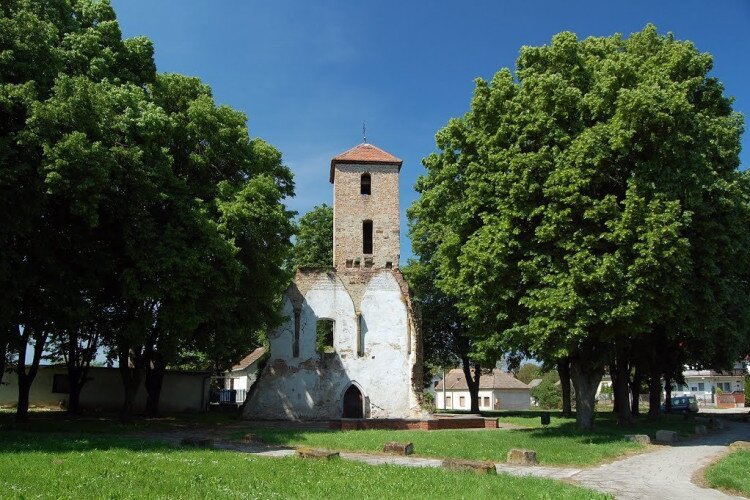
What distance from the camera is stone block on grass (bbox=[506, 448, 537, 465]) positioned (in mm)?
14234

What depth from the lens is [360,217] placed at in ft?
108

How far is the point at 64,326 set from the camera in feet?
65.5

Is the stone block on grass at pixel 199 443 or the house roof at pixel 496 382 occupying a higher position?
the stone block on grass at pixel 199 443

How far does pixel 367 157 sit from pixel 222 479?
2531 centimetres

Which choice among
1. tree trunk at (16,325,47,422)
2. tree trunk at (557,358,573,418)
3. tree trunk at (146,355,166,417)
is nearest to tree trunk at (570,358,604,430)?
tree trunk at (557,358,573,418)

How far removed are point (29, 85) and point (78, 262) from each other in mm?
5954

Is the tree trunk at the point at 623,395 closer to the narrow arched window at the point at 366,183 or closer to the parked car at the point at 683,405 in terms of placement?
the narrow arched window at the point at 366,183

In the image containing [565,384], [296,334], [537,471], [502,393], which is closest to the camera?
[537,471]

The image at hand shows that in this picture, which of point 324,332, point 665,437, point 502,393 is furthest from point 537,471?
point 502,393

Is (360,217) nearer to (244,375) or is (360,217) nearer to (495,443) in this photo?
(495,443)

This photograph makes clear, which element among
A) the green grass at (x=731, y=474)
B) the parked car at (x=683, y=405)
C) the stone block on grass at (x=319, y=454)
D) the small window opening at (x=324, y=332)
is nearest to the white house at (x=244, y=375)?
the small window opening at (x=324, y=332)

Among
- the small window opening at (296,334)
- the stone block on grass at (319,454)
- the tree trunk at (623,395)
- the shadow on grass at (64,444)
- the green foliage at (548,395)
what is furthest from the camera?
the green foliage at (548,395)

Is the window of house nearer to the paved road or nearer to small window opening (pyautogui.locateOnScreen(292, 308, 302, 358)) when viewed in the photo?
small window opening (pyautogui.locateOnScreen(292, 308, 302, 358))

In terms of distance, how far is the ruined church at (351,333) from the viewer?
3048 cm
